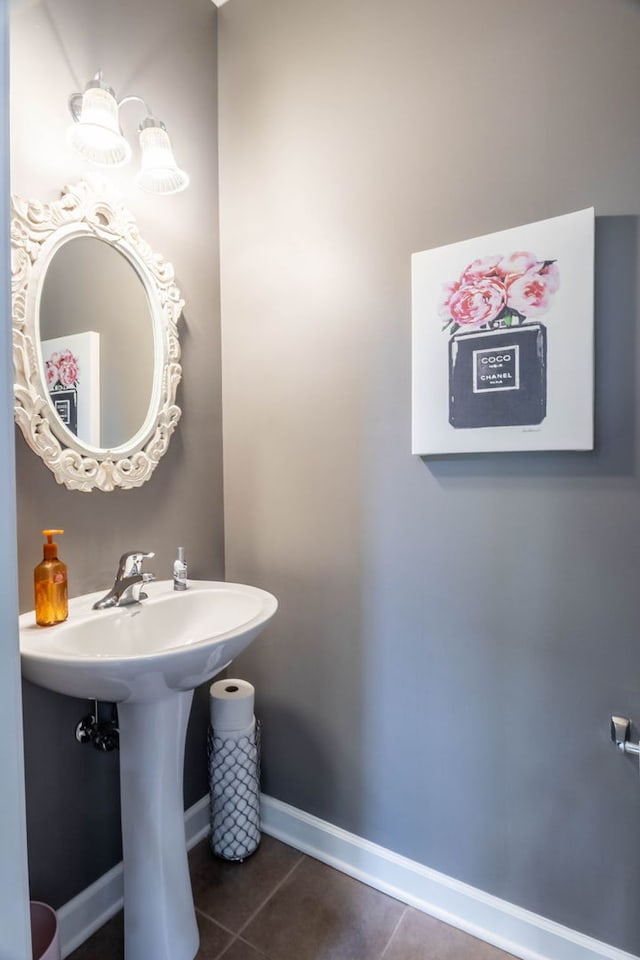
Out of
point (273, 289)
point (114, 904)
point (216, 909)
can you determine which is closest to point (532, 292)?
point (273, 289)

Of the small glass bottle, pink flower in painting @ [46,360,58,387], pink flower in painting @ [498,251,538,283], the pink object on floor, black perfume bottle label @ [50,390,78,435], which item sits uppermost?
pink flower in painting @ [498,251,538,283]

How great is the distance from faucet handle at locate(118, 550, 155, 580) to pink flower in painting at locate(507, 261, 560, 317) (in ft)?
3.52

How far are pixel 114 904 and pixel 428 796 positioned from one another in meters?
0.90

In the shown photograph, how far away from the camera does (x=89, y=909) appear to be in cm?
124

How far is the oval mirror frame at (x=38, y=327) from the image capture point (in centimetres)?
107

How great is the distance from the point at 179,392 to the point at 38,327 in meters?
0.45

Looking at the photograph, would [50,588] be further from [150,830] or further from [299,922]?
[299,922]

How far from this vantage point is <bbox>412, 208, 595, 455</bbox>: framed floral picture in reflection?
1.06m

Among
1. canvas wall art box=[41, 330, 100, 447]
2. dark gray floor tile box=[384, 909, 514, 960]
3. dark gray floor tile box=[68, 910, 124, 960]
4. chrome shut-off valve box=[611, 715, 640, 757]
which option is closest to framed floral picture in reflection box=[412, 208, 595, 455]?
chrome shut-off valve box=[611, 715, 640, 757]

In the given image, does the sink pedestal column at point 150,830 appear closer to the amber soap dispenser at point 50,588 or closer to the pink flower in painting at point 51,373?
the amber soap dispenser at point 50,588

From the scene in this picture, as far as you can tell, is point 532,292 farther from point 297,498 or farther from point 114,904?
point 114,904

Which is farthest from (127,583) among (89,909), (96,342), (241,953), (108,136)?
(108,136)

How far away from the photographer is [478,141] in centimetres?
118

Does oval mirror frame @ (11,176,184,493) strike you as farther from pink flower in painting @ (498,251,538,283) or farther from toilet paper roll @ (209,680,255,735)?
pink flower in painting @ (498,251,538,283)
